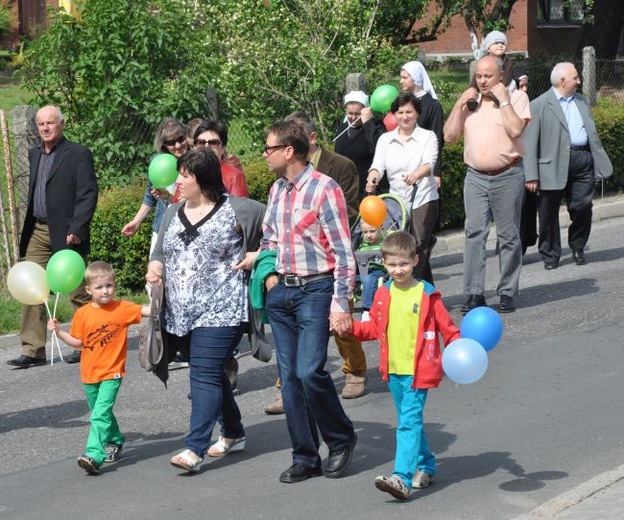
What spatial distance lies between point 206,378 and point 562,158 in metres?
6.89

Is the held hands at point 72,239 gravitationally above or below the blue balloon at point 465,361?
above

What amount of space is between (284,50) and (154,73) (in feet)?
8.87

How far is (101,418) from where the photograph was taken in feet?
23.4

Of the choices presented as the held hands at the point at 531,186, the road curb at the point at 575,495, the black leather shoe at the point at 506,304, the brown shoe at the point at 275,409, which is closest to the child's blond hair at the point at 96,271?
the brown shoe at the point at 275,409

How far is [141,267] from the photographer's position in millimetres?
12664

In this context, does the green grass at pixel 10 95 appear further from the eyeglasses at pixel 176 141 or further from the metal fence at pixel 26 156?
the eyeglasses at pixel 176 141

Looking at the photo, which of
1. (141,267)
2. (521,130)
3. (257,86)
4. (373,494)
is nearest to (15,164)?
(141,267)

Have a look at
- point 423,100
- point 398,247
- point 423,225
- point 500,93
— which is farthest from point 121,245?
point 398,247

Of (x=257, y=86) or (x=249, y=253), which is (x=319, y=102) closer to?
(x=257, y=86)

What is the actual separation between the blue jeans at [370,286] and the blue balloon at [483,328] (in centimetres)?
183

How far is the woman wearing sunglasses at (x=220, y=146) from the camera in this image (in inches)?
334

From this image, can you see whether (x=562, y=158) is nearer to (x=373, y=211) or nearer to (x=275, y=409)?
(x=373, y=211)

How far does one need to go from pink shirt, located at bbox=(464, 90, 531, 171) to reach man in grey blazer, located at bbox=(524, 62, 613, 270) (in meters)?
2.06

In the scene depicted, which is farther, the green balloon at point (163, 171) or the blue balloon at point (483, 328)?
the green balloon at point (163, 171)
